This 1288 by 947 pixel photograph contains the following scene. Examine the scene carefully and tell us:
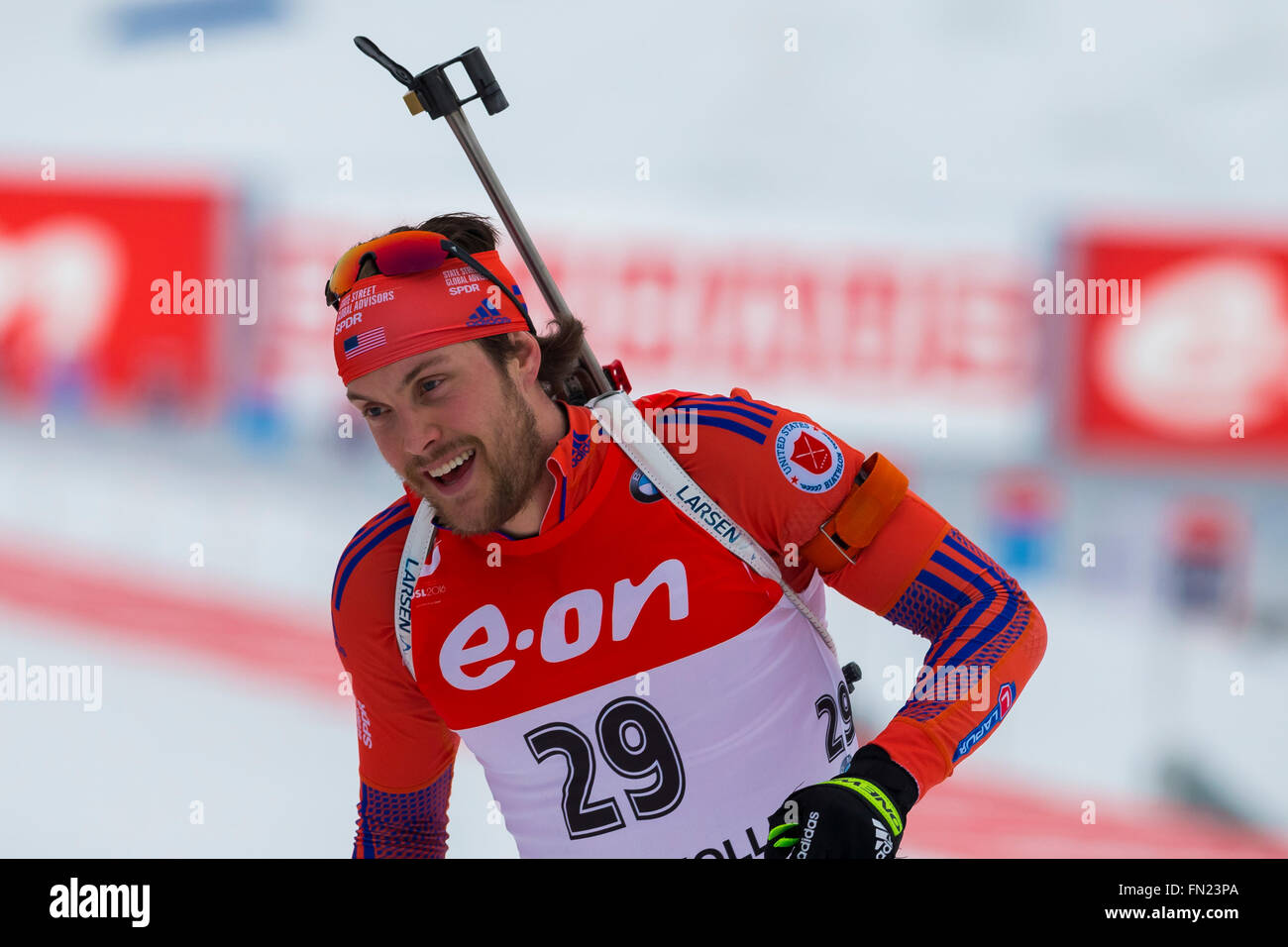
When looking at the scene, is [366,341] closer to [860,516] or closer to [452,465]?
[452,465]

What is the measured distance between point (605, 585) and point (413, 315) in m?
0.56

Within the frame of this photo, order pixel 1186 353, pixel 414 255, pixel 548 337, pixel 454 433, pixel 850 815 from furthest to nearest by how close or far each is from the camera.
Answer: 1. pixel 1186 353
2. pixel 548 337
3. pixel 414 255
4. pixel 454 433
5. pixel 850 815

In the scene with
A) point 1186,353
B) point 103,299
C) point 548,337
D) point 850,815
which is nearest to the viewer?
point 850,815

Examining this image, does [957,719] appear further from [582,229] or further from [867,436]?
[582,229]

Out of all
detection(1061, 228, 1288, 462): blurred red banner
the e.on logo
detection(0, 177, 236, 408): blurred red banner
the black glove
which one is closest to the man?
the e.on logo

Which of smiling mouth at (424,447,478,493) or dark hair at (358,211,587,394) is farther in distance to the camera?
dark hair at (358,211,587,394)

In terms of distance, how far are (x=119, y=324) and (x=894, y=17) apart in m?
8.22

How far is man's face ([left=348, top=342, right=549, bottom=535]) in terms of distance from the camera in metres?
2.09

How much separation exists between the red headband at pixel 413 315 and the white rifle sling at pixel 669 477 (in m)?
0.26

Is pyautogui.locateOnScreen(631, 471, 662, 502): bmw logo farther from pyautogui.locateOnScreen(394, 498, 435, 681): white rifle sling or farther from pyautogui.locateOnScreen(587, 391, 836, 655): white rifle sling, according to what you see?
pyautogui.locateOnScreen(394, 498, 435, 681): white rifle sling

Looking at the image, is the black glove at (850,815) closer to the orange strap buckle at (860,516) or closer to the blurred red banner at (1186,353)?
the orange strap buckle at (860,516)

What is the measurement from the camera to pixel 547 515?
215 cm

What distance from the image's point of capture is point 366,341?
2133 millimetres

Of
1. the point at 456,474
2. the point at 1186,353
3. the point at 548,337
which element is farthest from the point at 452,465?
the point at 1186,353
